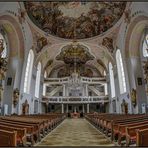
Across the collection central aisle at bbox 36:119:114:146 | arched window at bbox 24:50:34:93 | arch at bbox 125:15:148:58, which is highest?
arch at bbox 125:15:148:58

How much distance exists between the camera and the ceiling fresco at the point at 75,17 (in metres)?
21.3

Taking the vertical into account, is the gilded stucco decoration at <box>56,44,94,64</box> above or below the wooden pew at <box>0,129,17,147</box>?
above

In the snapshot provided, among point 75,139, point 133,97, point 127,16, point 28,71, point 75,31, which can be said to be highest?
point 75,31

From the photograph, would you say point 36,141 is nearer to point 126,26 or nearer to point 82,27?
point 126,26

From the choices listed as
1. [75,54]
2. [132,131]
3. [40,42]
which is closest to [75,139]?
[132,131]

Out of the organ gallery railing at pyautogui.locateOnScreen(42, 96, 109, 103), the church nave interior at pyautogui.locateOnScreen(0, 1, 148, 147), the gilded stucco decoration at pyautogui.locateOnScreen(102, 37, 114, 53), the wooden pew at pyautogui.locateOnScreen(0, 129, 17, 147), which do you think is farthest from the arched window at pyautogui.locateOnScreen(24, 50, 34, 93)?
the wooden pew at pyautogui.locateOnScreen(0, 129, 17, 147)

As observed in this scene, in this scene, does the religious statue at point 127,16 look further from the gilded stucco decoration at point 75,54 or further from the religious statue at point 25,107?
the religious statue at point 25,107

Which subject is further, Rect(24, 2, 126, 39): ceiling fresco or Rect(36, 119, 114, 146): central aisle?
Rect(24, 2, 126, 39): ceiling fresco

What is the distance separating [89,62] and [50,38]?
12864 millimetres

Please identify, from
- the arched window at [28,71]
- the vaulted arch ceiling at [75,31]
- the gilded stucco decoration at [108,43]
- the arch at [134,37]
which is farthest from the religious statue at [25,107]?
the arch at [134,37]

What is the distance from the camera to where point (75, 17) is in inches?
946

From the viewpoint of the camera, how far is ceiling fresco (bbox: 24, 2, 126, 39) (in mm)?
21281

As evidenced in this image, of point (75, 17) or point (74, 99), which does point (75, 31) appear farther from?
point (74, 99)

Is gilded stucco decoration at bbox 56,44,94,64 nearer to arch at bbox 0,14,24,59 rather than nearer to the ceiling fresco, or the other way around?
the ceiling fresco
